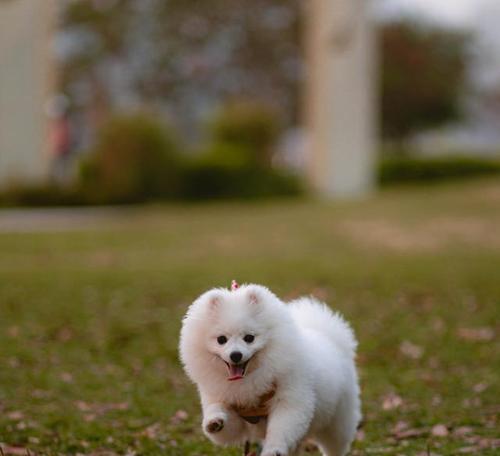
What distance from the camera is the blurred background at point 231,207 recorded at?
24.5ft

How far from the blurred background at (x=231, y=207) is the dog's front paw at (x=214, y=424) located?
1.32 metres

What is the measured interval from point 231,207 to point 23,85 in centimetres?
584

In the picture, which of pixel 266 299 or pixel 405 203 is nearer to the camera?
pixel 266 299

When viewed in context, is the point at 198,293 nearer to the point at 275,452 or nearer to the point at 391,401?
the point at 391,401

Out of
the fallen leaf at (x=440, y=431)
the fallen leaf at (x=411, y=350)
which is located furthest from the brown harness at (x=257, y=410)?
the fallen leaf at (x=411, y=350)

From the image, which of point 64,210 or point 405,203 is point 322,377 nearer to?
point 64,210

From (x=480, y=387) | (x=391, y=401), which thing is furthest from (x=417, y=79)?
(x=391, y=401)

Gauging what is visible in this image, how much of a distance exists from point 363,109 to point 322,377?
944 inches

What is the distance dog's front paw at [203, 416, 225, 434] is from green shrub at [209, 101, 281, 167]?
21.8 metres

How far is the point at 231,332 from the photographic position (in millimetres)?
4145

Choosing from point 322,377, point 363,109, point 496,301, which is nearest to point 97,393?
point 322,377

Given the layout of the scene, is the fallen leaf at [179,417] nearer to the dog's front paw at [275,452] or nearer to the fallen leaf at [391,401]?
the fallen leaf at [391,401]

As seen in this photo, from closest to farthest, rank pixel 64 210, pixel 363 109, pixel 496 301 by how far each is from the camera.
A: pixel 496 301 → pixel 64 210 → pixel 363 109

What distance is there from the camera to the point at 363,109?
28.0 meters
